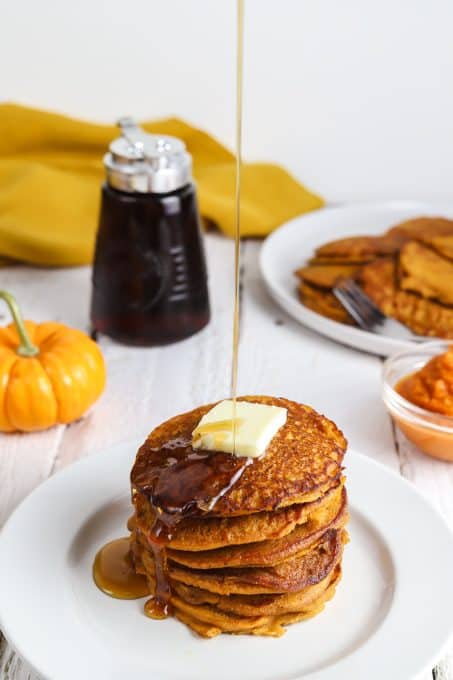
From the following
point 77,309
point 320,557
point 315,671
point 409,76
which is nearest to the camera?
point 315,671

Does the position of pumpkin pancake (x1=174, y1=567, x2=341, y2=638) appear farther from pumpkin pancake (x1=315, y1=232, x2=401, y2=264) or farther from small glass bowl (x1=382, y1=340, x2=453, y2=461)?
pumpkin pancake (x1=315, y1=232, x2=401, y2=264)

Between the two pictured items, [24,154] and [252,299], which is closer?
[252,299]

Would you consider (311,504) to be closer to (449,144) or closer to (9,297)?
(9,297)

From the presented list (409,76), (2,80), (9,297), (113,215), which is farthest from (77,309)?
(409,76)

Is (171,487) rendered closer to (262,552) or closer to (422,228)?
(262,552)

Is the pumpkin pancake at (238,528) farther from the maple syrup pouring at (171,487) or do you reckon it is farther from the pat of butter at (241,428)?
the pat of butter at (241,428)

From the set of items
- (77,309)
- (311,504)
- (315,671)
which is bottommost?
(77,309)

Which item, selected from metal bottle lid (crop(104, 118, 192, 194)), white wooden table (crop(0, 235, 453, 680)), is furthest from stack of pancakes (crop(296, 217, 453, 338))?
metal bottle lid (crop(104, 118, 192, 194))
